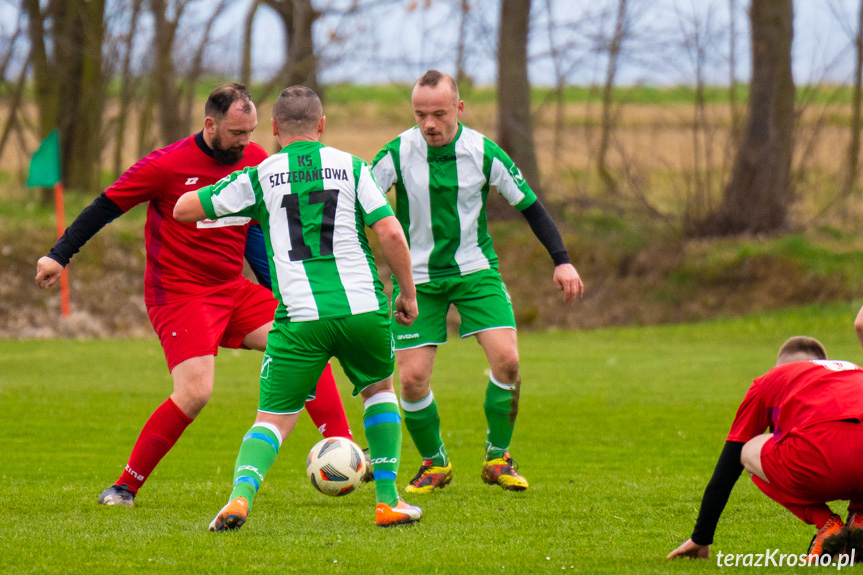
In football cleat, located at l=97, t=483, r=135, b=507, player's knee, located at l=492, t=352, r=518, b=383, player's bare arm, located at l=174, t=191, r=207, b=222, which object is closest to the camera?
player's bare arm, located at l=174, t=191, r=207, b=222

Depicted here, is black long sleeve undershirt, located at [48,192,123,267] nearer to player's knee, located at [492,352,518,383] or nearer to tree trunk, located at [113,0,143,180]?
player's knee, located at [492,352,518,383]

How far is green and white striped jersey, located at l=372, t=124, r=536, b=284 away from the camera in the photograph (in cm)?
619

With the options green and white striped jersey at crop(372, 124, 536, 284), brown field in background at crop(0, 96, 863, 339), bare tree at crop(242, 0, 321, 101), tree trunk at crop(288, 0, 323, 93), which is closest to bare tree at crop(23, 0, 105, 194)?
brown field in background at crop(0, 96, 863, 339)

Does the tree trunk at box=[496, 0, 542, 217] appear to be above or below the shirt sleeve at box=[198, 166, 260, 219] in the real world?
above

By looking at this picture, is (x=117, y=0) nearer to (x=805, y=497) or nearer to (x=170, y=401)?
(x=170, y=401)

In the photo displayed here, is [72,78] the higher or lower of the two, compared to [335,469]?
higher

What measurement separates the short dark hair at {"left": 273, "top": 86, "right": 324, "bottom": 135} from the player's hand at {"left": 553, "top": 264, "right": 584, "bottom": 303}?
171 centimetres

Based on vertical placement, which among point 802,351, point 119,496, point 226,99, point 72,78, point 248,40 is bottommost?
point 119,496

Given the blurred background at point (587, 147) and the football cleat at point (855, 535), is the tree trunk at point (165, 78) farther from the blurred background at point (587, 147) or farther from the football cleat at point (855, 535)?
the football cleat at point (855, 535)

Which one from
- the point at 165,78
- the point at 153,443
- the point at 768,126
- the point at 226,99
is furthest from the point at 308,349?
the point at 165,78

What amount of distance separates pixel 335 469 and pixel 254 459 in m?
0.46

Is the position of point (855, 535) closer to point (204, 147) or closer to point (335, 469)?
point (335, 469)

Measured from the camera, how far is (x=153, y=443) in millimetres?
5656

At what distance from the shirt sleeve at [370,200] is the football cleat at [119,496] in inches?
82.7
